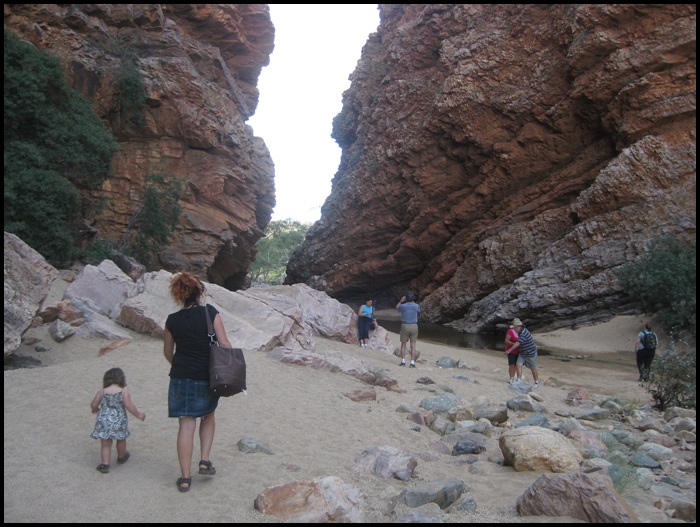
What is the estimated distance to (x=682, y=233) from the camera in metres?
24.2

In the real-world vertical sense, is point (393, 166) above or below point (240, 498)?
above

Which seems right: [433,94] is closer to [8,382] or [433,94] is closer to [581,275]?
[581,275]

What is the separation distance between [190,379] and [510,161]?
3351cm

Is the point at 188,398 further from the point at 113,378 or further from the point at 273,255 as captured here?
the point at 273,255

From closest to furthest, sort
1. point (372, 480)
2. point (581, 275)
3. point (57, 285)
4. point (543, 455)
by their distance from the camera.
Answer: point (372, 480) < point (543, 455) < point (57, 285) < point (581, 275)

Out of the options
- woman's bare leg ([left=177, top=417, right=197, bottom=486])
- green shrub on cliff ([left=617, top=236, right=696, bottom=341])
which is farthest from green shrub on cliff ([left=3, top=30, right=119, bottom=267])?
green shrub on cliff ([left=617, top=236, right=696, bottom=341])

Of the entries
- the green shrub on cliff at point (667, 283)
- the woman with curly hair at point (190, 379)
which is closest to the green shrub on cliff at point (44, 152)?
the woman with curly hair at point (190, 379)

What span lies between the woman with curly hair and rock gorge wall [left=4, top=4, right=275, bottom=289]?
24.5 metres

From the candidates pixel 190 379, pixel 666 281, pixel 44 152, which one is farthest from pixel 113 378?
pixel 666 281

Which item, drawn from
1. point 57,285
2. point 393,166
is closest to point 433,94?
point 393,166

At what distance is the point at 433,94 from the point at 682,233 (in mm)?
21828

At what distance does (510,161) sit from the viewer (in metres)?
34.6

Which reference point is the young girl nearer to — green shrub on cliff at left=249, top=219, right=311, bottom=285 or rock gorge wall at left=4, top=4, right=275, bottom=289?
rock gorge wall at left=4, top=4, right=275, bottom=289

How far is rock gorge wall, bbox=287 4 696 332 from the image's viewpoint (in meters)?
25.9
